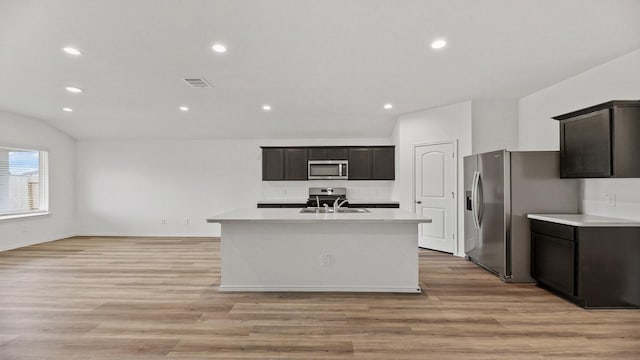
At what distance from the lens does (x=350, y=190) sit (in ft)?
22.3

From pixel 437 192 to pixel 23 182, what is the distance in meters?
7.88

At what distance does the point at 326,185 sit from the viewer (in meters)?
6.78

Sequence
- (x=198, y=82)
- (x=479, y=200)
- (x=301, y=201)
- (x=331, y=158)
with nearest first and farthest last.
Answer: (x=198, y=82) < (x=479, y=200) < (x=301, y=201) < (x=331, y=158)

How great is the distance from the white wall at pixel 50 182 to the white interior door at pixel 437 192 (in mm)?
7398

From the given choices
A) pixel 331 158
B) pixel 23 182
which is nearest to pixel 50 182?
pixel 23 182

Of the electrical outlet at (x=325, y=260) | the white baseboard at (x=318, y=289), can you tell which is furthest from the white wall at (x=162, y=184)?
the electrical outlet at (x=325, y=260)

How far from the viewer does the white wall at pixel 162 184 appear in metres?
6.96

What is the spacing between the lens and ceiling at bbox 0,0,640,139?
237 centimetres

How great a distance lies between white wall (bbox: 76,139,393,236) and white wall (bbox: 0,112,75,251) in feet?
0.74

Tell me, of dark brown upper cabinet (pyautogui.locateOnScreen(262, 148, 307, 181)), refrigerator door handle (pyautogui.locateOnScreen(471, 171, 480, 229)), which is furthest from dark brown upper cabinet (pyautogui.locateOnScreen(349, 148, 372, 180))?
refrigerator door handle (pyautogui.locateOnScreen(471, 171, 480, 229))

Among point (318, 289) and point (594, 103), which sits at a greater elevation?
point (594, 103)

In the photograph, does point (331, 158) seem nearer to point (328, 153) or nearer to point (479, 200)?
point (328, 153)

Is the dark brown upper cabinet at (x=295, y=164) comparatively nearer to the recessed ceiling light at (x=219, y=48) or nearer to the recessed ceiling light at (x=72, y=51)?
the recessed ceiling light at (x=219, y=48)

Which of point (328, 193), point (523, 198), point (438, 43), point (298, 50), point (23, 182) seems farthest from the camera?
point (328, 193)
